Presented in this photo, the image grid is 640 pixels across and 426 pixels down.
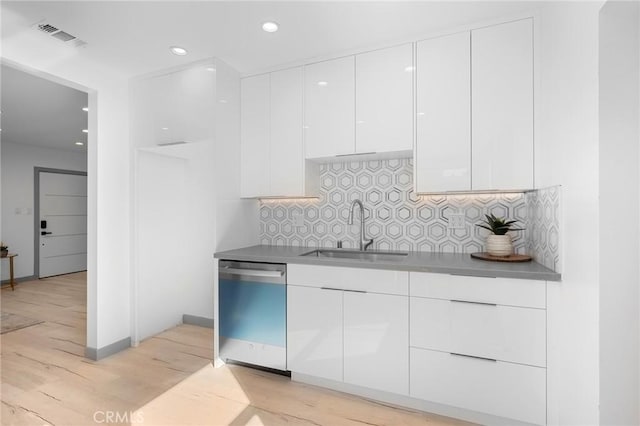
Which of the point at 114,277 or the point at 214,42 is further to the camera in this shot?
the point at 114,277

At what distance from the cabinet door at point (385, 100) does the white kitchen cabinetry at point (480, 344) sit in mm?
1030

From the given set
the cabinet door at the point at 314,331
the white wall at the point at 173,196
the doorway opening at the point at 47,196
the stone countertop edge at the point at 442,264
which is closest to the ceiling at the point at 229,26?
the white wall at the point at 173,196

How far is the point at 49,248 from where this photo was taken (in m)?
6.30

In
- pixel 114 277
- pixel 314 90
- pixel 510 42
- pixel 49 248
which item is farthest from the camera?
pixel 49 248

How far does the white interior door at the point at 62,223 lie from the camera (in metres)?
6.25

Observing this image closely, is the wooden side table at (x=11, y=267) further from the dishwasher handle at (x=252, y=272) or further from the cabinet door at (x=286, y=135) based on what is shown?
the cabinet door at (x=286, y=135)

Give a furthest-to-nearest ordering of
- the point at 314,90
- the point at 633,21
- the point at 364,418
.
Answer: the point at 314,90 < the point at 364,418 < the point at 633,21

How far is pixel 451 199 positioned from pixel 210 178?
2.00 metres

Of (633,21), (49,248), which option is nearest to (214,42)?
(633,21)

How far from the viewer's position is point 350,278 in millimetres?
2199

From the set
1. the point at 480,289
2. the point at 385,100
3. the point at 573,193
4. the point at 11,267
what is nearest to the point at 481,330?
the point at 480,289

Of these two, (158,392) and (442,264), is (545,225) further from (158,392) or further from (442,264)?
(158,392)

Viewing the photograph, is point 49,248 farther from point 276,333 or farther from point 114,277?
point 276,333

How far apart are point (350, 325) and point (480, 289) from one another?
0.86m
